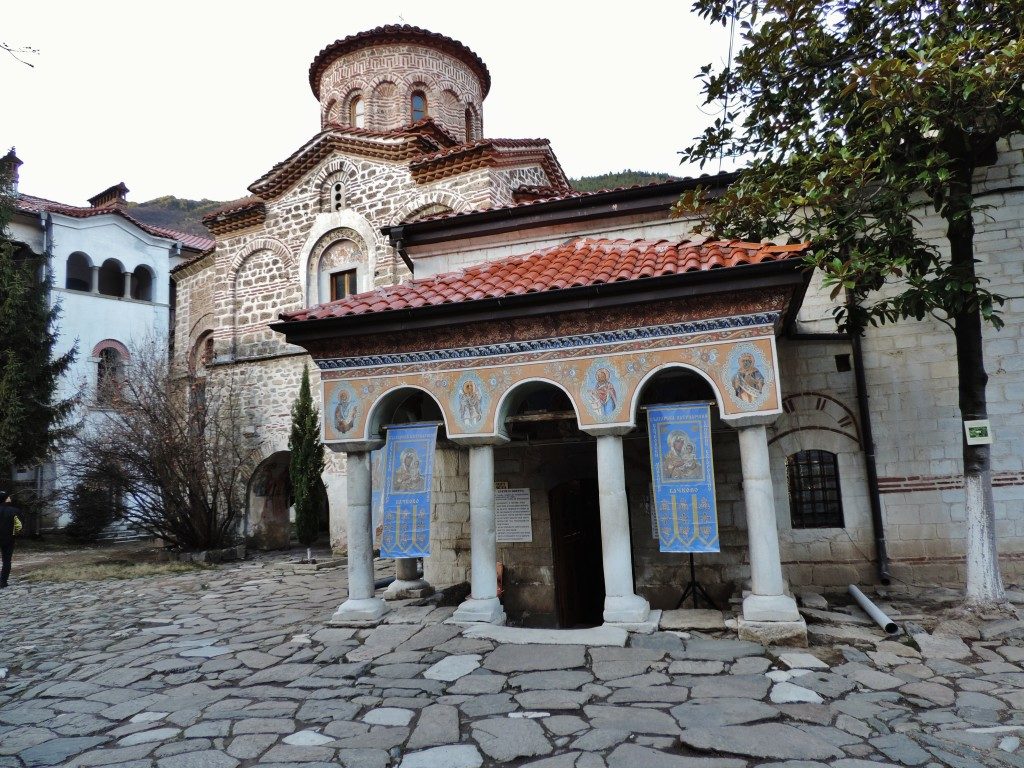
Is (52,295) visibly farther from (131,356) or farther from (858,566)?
(858,566)

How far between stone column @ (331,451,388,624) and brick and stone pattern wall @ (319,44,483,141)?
37.0 feet

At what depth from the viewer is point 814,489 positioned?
26.2 feet

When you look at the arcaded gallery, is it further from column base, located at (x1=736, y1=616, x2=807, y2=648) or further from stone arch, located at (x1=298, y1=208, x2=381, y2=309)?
stone arch, located at (x1=298, y1=208, x2=381, y2=309)

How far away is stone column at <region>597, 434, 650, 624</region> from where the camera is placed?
602 centimetres

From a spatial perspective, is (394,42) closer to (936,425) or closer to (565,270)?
(565,270)

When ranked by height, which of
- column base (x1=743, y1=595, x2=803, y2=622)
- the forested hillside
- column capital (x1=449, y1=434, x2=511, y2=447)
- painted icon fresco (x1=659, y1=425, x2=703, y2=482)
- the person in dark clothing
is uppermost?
the forested hillside

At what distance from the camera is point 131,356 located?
765 inches

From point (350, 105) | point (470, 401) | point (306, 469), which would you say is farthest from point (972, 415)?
point (350, 105)

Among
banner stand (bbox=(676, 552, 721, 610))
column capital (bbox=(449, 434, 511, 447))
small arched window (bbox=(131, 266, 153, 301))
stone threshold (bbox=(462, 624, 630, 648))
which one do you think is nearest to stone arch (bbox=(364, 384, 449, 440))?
column capital (bbox=(449, 434, 511, 447))

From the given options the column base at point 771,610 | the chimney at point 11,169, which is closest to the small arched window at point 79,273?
the chimney at point 11,169

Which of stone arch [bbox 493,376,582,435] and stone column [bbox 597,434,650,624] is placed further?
stone arch [bbox 493,376,582,435]

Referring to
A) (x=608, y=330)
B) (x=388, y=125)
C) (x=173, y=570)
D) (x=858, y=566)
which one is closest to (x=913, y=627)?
(x=858, y=566)

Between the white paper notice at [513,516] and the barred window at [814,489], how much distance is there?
321cm

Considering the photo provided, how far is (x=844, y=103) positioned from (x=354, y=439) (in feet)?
19.2
